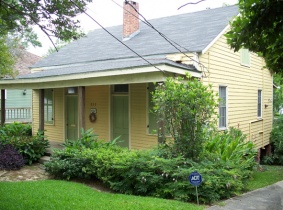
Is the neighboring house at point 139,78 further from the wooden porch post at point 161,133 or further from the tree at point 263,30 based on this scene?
the tree at point 263,30

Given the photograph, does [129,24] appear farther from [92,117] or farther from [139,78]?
[139,78]

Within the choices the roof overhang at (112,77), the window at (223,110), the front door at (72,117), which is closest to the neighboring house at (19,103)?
the front door at (72,117)

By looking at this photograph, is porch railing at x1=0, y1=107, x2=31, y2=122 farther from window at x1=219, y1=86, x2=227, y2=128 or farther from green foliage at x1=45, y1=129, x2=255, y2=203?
green foliage at x1=45, y1=129, x2=255, y2=203

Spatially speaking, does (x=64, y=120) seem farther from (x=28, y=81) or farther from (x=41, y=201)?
(x=41, y=201)

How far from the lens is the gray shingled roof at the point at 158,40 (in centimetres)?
1215

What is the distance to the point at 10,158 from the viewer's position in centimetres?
1045

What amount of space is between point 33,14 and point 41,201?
13.6 feet

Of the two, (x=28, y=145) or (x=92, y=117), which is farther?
(x=92, y=117)

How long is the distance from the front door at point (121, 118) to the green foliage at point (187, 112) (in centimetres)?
484

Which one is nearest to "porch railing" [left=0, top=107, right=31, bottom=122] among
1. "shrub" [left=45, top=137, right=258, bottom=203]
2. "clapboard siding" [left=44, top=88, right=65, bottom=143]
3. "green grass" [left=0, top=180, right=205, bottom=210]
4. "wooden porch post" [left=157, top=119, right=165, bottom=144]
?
"clapboard siding" [left=44, top=88, right=65, bottom=143]

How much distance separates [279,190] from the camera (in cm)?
854

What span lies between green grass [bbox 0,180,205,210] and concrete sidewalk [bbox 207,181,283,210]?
77 centimetres

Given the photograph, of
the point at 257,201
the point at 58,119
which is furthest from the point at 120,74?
the point at 58,119

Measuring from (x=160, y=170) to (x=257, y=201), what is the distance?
2.18 m
